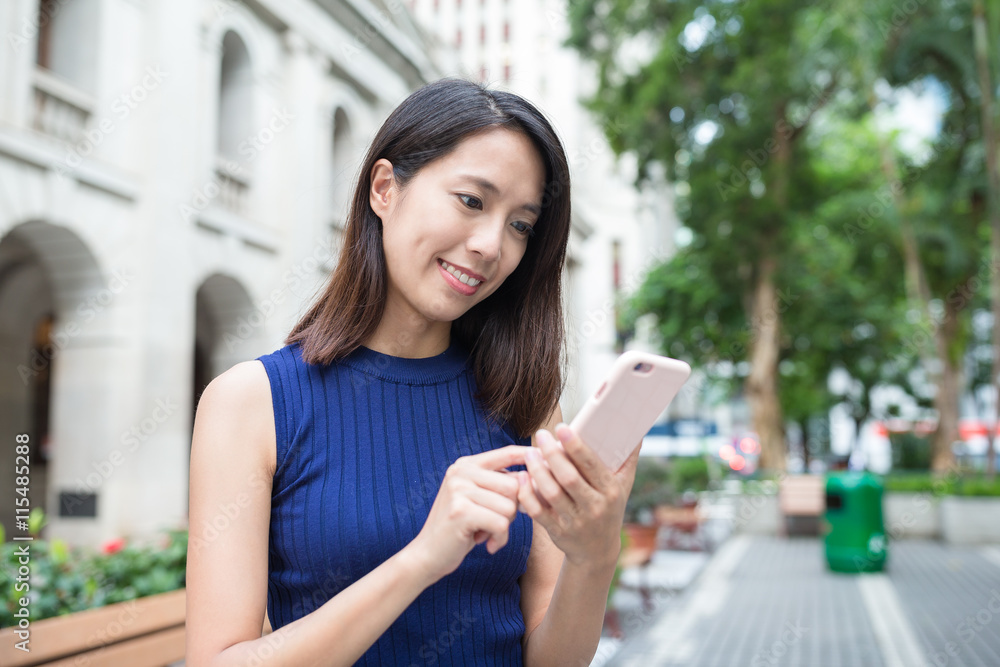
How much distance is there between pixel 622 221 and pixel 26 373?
37.3 m

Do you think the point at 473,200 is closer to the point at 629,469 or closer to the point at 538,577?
the point at 629,469

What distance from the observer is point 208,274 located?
1135cm

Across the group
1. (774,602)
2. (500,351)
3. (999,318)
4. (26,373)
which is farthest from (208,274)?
(999,318)

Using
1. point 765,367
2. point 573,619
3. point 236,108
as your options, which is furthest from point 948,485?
point 573,619

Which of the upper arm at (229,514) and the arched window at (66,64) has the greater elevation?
the arched window at (66,64)

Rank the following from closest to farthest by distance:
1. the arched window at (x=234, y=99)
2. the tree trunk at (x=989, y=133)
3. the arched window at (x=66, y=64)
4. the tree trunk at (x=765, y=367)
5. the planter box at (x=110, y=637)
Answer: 1. the planter box at (x=110, y=637)
2. the arched window at (x=66, y=64)
3. the arched window at (x=234, y=99)
4. the tree trunk at (x=989, y=133)
5. the tree trunk at (x=765, y=367)

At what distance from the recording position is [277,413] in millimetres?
1602

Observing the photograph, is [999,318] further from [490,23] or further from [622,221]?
[490,23]

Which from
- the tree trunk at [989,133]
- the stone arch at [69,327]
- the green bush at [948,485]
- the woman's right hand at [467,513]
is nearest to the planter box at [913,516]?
the green bush at [948,485]

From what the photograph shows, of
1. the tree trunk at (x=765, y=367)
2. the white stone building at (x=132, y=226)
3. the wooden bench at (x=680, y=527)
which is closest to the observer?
the white stone building at (x=132, y=226)

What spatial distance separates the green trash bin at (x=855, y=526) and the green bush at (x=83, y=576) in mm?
9350

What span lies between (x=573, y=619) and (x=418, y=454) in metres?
0.45

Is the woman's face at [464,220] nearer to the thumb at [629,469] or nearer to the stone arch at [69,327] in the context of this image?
the thumb at [629,469]

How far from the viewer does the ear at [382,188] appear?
5.74ft
